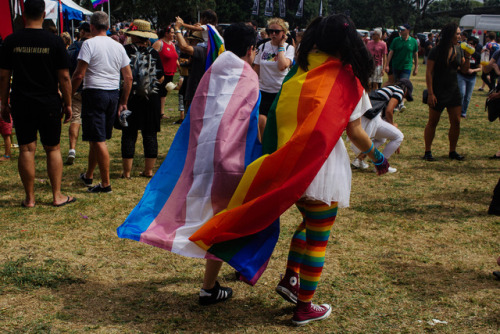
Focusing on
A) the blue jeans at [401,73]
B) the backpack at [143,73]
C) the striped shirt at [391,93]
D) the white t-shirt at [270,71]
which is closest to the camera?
the backpack at [143,73]

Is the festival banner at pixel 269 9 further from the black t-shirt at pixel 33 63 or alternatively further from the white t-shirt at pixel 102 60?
the black t-shirt at pixel 33 63

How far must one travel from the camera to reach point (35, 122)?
5492mm

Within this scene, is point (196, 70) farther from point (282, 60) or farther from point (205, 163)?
point (205, 163)

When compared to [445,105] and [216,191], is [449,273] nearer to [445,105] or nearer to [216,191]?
[216,191]

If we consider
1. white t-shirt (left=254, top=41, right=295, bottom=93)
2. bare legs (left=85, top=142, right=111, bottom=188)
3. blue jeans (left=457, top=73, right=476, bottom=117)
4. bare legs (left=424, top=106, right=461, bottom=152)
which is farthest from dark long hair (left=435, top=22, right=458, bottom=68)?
bare legs (left=85, top=142, right=111, bottom=188)

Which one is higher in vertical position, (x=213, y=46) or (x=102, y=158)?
(x=213, y=46)

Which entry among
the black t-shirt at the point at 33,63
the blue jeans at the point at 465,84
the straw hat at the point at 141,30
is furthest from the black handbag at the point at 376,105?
the blue jeans at the point at 465,84

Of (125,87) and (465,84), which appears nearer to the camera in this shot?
(125,87)

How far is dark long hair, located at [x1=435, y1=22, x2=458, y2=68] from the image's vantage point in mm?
7863

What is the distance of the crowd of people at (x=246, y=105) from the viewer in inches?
123

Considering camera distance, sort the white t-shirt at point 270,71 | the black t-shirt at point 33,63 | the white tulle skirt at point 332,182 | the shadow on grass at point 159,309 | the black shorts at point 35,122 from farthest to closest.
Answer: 1. the white t-shirt at point 270,71
2. the black shorts at point 35,122
3. the black t-shirt at point 33,63
4. the shadow on grass at point 159,309
5. the white tulle skirt at point 332,182

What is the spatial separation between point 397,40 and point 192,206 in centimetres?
1041

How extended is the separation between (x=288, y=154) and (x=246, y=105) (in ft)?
1.69

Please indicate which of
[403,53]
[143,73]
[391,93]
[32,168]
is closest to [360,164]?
[391,93]
